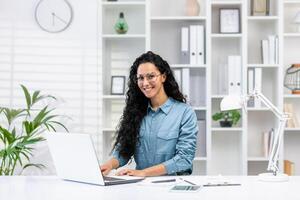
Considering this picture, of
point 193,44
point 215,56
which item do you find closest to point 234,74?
point 215,56

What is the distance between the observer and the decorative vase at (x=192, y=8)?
4.42 m

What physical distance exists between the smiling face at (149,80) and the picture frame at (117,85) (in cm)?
139

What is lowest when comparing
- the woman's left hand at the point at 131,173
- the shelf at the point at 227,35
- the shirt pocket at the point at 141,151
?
the woman's left hand at the point at 131,173

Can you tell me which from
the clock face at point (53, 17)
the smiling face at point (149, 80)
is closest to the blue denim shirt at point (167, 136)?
the smiling face at point (149, 80)

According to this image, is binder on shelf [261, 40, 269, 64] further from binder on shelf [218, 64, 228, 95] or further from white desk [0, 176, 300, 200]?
white desk [0, 176, 300, 200]

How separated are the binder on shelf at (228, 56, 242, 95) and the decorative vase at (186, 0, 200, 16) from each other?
49 cm

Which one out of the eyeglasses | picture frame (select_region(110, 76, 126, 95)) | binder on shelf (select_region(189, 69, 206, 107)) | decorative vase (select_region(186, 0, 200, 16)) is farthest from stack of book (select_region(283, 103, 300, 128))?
the eyeglasses

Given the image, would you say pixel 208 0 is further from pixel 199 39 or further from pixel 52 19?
pixel 52 19

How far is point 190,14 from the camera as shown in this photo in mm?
4422

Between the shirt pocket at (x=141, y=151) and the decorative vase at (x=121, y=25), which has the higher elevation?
the decorative vase at (x=121, y=25)

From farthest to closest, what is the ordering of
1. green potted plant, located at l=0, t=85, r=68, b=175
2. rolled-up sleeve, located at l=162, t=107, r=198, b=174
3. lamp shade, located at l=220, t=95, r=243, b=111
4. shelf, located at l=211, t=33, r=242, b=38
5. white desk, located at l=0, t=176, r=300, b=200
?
shelf, located at l=211, t=33, r=242, b=38 < green potted plant, located at l=0, t=85, r=68, b=175 < rolled-up sleeve, located at l=162, t=107, r=198, b=174 < lamp shade, located at l=220, t=95, r=243, b=111 < white desk, located at l=0, t=176, r=300, b=200

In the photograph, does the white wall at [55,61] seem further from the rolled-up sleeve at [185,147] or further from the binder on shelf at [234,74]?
the rolled-up sleeve at [185,147]

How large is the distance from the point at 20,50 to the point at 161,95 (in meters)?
1.96

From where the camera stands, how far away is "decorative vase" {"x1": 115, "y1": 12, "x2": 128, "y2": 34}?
4441 millimetres
